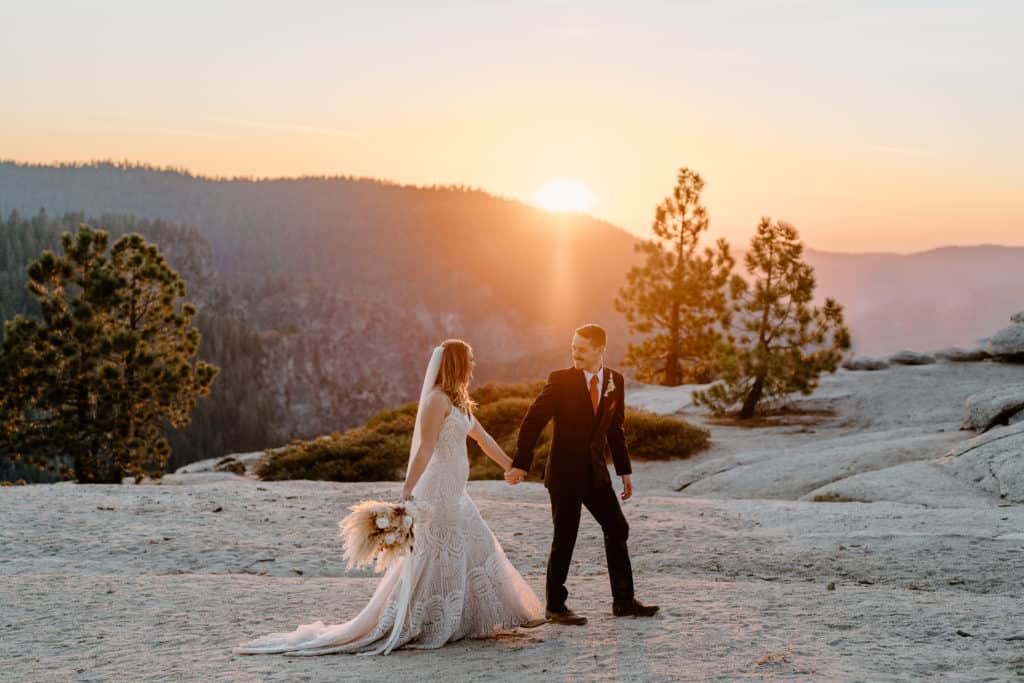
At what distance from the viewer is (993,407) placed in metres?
16.8

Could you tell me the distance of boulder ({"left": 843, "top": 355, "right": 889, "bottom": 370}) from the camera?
28.3 meters

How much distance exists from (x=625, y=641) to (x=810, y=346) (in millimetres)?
18440

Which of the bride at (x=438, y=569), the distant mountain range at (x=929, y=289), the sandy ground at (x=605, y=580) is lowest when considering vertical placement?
the sandy ground at (x=605, y=580)

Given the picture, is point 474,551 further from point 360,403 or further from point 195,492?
point 360,403

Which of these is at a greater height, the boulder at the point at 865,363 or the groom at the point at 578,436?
the boulder at the point at 865,363

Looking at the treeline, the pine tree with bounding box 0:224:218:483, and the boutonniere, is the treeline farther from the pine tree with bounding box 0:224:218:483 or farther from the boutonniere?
the boutonniere

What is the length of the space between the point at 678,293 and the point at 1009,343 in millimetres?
10550

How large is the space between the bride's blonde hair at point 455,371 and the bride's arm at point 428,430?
0.07 meters

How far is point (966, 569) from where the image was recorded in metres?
9.32

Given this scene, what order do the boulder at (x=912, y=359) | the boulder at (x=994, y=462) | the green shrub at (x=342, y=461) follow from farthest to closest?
the boulder at (x=912, y=359), the green shrub at (x=342, y=461), the boulder at (x=994, y=462)

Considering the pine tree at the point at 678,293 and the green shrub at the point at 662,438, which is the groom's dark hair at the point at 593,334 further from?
the pine tree at the point at 678,293

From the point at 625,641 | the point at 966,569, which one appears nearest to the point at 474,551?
the point at 625,641

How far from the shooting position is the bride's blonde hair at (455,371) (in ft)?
22.7

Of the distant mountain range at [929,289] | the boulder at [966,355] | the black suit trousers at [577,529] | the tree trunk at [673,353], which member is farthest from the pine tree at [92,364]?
the distant mountain range at [929,289]
